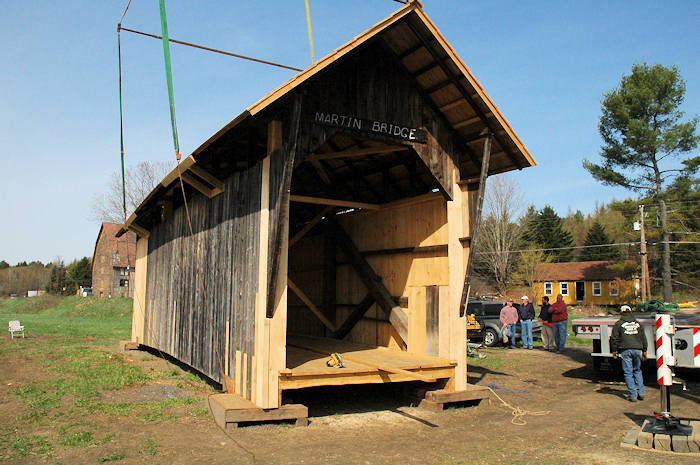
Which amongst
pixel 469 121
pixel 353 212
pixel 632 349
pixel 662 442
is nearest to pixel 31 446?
pixel 662 442

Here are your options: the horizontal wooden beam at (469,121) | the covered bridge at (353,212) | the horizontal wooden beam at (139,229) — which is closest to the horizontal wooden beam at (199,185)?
the covered bridge at (353,212)

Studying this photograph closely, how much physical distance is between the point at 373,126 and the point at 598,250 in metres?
58.4

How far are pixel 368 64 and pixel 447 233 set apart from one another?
311 centimetres

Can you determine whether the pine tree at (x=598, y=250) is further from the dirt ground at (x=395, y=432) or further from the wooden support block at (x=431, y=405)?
the wooden support block at (x=431, y=405)

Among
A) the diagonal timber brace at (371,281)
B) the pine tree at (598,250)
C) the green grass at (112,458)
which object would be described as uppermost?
the pine tree at (598,250)

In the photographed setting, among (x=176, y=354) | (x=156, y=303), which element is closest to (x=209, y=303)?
(x=176, y=354)

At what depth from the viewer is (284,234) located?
719cm

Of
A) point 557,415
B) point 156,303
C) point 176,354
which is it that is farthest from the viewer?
point 156,303

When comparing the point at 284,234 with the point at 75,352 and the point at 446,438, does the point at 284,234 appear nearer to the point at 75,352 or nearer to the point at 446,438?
the point at 446,438

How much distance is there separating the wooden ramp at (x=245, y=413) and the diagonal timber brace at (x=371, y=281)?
312cm

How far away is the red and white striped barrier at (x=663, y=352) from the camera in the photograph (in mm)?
6875

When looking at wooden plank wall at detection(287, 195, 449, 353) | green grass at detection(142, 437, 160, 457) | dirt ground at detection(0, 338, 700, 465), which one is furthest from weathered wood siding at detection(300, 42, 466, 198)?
green grass at detection(142, 437, 160, 457)

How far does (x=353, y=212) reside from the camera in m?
12.4

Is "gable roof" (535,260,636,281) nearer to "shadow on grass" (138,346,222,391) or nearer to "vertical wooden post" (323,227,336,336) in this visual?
"vertical wooden post" (323,227,336,336)
